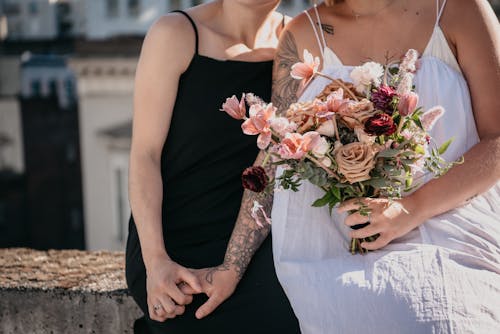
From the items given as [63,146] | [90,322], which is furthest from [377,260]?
[63,146]

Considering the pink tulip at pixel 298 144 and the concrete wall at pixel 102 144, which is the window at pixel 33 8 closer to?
the concrete wall at pixel 102 144

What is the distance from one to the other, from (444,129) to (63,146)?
28.2 metres

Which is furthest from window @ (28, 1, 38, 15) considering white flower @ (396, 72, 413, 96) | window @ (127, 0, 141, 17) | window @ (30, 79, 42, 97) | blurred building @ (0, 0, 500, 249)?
white flower @ (396, 72, 413, 96)

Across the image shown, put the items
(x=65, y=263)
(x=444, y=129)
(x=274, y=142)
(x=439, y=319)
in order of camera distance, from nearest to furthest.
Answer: (x=439, y=319), (x=274, y=142), (x=444, y=129), (x=65, y=263)

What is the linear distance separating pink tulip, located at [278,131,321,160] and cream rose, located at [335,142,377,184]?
0.09 meters

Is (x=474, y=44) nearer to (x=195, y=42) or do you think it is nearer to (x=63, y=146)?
(x=195, y=42)

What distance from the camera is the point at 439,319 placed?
2338 mm

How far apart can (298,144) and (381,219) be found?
0.38 meters

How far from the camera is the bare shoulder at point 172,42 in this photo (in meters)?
3.04

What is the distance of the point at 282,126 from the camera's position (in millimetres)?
2486

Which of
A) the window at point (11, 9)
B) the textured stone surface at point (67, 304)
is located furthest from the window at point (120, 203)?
the textured stone surface at point (67, 304)

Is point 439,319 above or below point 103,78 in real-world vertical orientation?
above

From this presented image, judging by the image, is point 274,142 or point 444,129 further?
point 444,129

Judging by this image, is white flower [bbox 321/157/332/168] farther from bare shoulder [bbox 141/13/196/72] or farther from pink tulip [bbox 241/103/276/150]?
bare shoulder [bbox 141/13/196/72]
